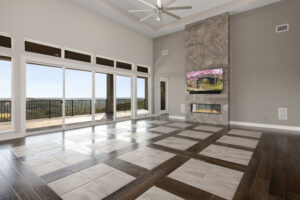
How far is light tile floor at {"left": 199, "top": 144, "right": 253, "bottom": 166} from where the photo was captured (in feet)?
8.86

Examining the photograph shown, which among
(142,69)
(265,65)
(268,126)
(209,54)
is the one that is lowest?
(268,126)

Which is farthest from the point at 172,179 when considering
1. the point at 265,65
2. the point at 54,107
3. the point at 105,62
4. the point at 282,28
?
the point at 54,107

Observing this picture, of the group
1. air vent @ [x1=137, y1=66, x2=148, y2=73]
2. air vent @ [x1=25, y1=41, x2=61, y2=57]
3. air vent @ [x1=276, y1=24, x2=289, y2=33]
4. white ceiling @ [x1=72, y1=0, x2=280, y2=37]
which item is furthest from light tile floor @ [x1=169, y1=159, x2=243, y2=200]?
air vent @ [x1=137, y1=66, x2=148, y2=73]

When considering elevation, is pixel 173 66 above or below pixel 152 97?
above

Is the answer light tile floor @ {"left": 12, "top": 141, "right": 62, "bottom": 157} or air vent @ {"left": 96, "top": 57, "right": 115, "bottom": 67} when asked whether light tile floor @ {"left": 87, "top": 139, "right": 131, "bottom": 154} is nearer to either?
light tile floor @ {"left": 12, "top": 141, "right": 62, "bottom": 157}

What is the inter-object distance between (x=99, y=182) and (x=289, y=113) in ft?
20.9

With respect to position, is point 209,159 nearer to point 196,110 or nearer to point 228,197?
point 228,197

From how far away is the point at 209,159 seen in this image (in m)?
2.72

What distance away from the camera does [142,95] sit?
27.1ft

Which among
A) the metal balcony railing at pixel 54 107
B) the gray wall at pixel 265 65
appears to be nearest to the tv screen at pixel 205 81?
the gray wall at pixel 265 65

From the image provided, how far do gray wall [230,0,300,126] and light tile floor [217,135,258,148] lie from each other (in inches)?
94.8

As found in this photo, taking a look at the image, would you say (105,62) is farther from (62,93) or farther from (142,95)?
(142,95)

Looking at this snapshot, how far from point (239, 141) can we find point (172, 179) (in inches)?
104

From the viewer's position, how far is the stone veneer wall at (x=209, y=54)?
6.11 meters
